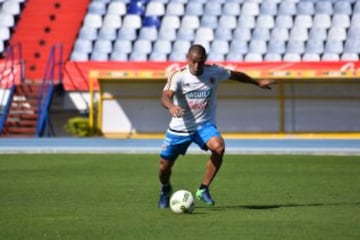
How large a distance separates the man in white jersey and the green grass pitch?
0.45m

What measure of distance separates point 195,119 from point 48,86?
55.6ft

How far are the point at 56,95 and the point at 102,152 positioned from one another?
6266 millimetres

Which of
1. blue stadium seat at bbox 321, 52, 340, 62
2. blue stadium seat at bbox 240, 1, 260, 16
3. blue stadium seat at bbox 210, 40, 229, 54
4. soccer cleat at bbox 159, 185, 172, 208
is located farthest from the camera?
blue stadium seat at bbox 240, 1, 260, 16

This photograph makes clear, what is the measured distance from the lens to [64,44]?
28969 millimetres

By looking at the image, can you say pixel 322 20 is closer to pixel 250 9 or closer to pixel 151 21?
pixel 250 9

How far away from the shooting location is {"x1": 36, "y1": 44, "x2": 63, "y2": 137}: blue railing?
27000mm

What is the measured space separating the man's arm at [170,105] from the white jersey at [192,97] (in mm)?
96

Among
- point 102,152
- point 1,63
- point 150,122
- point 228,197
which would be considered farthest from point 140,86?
point 228,197

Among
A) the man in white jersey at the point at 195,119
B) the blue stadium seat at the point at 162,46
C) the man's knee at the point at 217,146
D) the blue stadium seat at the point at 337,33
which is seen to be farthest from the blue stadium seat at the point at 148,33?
the man's knee at the point at 217,146

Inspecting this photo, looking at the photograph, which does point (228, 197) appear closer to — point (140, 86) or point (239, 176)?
point (239, 176)

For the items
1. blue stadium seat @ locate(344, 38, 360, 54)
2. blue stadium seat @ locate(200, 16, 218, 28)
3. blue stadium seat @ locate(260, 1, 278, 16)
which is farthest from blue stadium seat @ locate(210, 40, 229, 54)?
blue stadium seat @ locate(344, 38, 360, 54)

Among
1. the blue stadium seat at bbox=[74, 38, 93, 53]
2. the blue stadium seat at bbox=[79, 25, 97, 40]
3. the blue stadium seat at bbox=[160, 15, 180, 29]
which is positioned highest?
the blue stadium seat at bbox=[160, 15, 180, 29]

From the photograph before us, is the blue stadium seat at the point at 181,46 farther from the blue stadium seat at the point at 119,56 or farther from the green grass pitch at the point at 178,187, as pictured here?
the green grass pitch at the point at 178,187

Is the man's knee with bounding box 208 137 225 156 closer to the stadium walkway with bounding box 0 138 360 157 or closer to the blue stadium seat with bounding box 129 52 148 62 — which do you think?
the stadium walkway with bounding box 0 138 360 157
